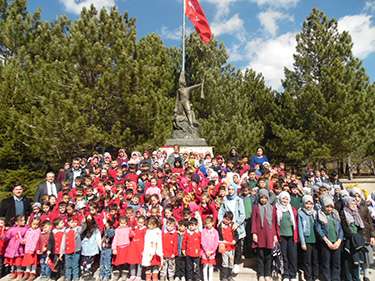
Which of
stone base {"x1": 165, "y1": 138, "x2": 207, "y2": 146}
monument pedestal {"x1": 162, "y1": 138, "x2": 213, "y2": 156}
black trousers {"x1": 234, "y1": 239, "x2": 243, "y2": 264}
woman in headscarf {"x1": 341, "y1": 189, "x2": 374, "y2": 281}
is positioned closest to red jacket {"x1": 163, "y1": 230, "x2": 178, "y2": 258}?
black trousers {"x1": 234, "y1": 239, "x2": 243, "y2": 264}

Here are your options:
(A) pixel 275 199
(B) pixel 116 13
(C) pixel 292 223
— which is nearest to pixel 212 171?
(A) pixel 275 199

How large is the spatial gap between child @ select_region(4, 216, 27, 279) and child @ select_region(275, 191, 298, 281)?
→ 422cm

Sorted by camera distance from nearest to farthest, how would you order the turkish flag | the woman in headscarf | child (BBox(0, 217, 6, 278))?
the woman in headscarf < child (BBox(0, 217, 6, 278)) < the turkish flag

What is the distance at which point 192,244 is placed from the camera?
15.8 ft

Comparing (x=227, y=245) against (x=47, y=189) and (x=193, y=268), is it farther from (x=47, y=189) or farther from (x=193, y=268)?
(x=47, y=189)

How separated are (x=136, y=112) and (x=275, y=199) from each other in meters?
8.68

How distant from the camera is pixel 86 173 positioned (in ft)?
23.5

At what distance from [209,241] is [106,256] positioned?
1.71m

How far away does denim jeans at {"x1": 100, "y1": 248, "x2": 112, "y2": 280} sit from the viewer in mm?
5090

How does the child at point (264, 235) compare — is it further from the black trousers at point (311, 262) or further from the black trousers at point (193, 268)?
the black trousers at point (193, 268)

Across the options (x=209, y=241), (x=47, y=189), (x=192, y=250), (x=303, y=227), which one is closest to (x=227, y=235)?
(x=209, y=241)

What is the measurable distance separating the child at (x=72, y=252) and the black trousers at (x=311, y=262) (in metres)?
3.60

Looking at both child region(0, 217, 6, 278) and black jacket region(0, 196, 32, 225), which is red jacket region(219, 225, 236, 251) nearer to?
child region(0, 217, 6, 278)

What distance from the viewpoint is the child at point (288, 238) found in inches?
193
